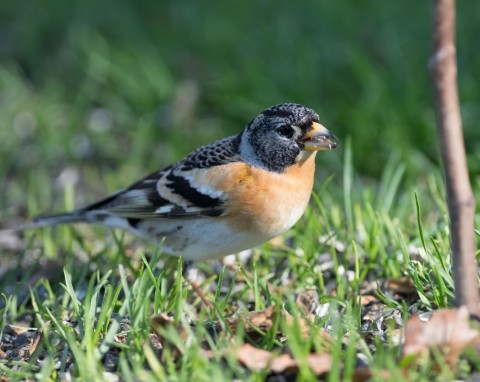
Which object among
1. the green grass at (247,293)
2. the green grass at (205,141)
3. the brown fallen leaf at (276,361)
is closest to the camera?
the brown fallen leaf at (276,361)

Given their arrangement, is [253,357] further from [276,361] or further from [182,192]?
[182,192]

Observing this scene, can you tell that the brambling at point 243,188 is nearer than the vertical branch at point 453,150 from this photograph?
No

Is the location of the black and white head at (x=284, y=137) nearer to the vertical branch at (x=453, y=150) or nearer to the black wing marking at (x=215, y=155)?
the black wing marking at (x=215, y=155)

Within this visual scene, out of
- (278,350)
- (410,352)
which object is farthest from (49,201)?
(410,352)

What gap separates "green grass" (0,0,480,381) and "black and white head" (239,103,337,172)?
15.2 inches

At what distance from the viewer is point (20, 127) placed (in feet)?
18.4

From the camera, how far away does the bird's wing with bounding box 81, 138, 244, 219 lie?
138 inches

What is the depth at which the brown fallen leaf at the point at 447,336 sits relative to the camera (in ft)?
8.05

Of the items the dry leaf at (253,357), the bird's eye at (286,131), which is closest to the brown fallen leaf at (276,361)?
the dry leaf at (253,357)

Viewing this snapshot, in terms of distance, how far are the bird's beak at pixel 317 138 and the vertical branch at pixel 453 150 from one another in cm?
97

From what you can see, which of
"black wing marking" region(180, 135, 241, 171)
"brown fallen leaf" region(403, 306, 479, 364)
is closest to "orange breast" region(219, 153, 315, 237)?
"black wing marking" region(180, 135, 241, 171)

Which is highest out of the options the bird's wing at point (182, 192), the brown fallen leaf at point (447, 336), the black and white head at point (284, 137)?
the black and white head at point (284, 137)

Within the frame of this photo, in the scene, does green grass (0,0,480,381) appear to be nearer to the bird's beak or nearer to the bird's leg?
the bird's leg

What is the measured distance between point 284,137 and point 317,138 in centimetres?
15
